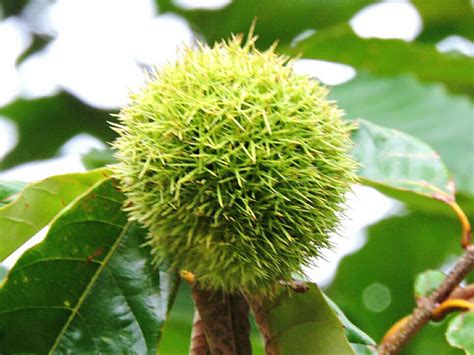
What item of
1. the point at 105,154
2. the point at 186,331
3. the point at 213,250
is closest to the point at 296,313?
the point at 213,250

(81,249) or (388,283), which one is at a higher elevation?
(81,249)

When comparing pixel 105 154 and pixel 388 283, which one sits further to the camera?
pixel 388 283

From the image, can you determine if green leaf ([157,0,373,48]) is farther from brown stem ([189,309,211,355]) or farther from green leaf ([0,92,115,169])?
brown stem ([189,309,211,355])

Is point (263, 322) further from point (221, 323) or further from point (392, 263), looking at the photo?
point (392, 263)

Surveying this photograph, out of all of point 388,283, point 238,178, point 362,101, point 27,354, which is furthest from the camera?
point 388,283

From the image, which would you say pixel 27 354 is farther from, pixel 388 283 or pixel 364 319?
pixel 388 283

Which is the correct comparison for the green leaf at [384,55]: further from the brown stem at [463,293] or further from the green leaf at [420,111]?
the brown stem at [463,293]

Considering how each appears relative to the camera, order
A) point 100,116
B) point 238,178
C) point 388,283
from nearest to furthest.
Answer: point 238,178
point 100,116
point 388,283
